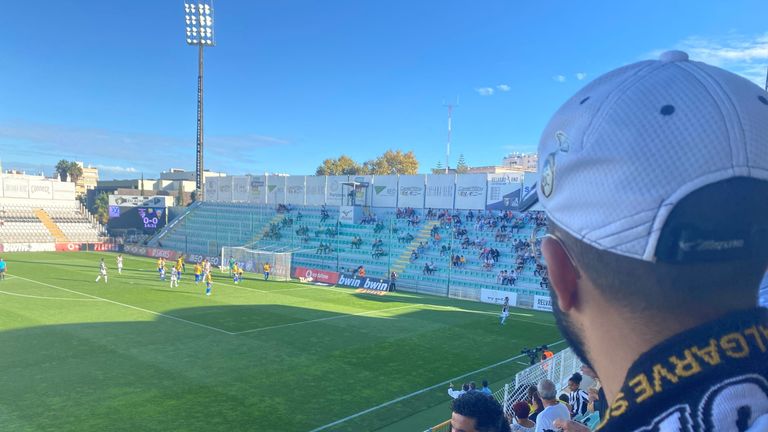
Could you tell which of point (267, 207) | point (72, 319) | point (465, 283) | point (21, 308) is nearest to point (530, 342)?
point (465, 283)

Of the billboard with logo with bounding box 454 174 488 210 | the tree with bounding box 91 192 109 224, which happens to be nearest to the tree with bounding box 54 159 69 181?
the tree with bounding box 91 192 109 224

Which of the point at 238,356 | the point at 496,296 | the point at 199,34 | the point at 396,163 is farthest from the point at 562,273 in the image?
the point at 396,163

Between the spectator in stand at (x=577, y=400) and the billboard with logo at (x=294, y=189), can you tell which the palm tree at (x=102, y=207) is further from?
the spectator in stand at (x=577, y=400)

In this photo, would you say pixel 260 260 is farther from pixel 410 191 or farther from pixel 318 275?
pixel 410 191

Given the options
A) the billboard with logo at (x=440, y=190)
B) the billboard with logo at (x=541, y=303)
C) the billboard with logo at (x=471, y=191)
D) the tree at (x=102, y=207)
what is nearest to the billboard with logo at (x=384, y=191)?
the billboard with logo at (x=440, y=190)

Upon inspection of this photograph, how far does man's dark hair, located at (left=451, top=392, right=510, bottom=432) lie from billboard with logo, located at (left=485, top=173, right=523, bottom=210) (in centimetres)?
3503

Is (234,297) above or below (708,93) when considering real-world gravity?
below

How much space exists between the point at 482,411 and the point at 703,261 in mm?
2389

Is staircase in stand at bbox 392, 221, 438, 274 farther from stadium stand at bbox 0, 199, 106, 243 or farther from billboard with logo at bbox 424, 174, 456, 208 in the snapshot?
stadium stand at bbox 0, 199, 106, 243

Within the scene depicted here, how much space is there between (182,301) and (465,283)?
1850cm

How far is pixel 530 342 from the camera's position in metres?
21.2

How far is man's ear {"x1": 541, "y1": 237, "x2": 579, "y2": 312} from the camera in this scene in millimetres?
1506

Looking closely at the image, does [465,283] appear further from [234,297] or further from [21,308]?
[21,308]

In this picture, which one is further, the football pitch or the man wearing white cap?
the football pitch
